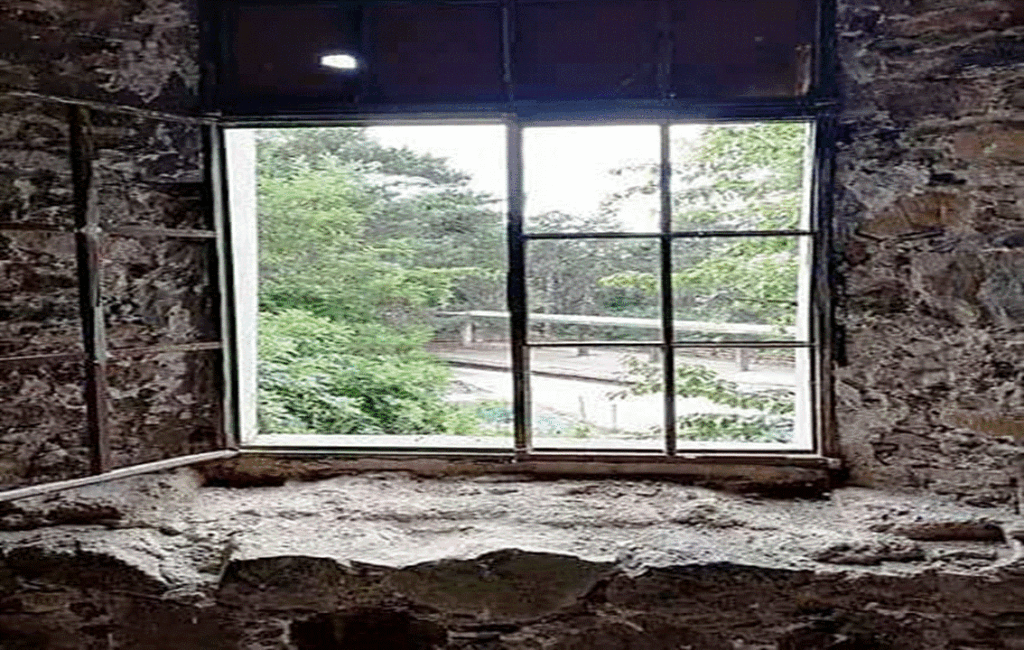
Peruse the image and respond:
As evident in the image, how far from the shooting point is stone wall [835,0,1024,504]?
6.83 ft

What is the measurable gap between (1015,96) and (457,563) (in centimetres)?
175

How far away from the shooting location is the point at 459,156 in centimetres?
267

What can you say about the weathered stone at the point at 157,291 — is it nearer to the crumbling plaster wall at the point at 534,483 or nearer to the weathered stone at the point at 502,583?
the crumbling plaster wall at the point at 534,483

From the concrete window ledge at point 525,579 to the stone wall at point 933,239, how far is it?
18 centimetres

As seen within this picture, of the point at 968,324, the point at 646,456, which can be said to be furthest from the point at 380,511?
the point at 968,324

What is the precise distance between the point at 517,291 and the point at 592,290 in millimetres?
213

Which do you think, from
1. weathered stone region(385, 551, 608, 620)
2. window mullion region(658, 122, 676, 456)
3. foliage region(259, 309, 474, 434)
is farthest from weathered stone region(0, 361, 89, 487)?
window mullion region(658, 122, 676, 456)

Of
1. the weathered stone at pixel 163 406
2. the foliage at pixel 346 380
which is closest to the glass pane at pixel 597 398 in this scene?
the foliage at pixel 346 380

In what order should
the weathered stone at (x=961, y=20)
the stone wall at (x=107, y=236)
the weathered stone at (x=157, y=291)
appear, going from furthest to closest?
the weathered stone at (x=157, y=291) < the stone wall at (x=107, y=236) < the weathered stone at (x=961, y=20)

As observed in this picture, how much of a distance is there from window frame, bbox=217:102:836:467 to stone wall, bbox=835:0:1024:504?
52 millimetres

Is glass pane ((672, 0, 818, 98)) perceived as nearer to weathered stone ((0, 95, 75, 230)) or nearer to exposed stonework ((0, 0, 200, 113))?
exposed stonework ((0, 0, 200, 113))

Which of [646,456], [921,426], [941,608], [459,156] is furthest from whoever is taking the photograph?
[459,156]

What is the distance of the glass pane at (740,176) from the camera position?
7.58ft

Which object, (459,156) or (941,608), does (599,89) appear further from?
(941,608)
